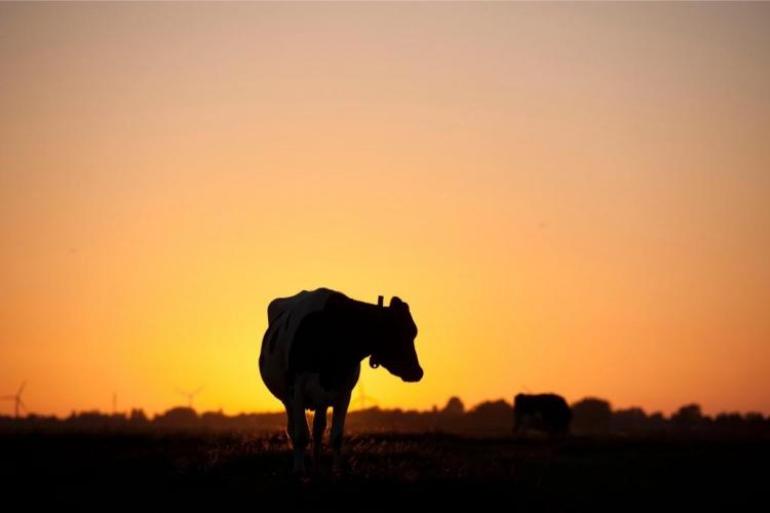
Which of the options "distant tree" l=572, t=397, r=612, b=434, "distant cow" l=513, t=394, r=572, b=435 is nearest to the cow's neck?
"distant cow" l=513, t=394, r=572, b=435

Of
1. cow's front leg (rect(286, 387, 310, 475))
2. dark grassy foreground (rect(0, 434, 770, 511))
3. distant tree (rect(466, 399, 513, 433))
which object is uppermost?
distant tree (rect(466, 399, 513, 433))

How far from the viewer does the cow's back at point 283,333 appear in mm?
22891

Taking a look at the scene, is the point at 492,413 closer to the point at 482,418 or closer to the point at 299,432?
the point at 482,418

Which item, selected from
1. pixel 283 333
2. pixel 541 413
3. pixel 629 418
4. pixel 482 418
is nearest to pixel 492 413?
pixel 482 418

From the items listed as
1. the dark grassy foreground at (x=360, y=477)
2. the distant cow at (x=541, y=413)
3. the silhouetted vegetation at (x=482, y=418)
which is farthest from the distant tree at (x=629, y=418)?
the dark grassy foreground at (x=360, y=477)

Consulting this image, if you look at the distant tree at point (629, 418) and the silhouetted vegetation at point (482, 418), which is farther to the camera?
the distant tree at point (629, 418)

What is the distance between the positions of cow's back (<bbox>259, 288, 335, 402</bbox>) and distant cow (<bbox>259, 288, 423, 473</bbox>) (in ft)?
0.20

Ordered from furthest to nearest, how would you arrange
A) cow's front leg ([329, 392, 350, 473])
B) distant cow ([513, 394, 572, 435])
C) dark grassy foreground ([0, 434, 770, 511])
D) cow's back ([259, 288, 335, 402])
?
distant cow ([513, 394, 572, 435]), cow's back ([259, 288, 335, 402]), cow's front leg ([329, 392, 350, 473]), dark grassy foreground ([0, 434, 770, 511])

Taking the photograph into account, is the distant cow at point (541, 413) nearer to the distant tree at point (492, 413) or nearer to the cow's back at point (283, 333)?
the distant tree at point (492, 413)

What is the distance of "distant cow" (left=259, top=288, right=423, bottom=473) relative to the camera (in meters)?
22.2

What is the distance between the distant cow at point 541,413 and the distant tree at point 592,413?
58364 mm

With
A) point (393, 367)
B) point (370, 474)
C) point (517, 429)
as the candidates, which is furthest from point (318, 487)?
point (517, 429)

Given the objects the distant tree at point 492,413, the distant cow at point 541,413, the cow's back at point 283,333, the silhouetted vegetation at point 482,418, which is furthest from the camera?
the distant tree at point 492,413

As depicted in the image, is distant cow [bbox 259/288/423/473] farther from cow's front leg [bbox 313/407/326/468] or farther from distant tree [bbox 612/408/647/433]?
distant tree [bbox 612/408/647/433]
